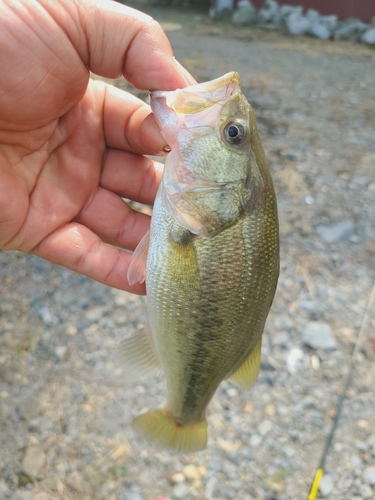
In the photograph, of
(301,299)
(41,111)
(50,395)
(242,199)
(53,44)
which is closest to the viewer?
(242,199)

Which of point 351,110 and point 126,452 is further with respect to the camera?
point 351,110

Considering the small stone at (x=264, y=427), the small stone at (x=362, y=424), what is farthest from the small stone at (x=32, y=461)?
the small stone at (x=362, y=424)

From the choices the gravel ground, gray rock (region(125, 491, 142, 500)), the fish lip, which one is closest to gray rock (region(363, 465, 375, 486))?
the gravel ground

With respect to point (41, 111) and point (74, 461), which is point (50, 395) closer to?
point (74, 461)

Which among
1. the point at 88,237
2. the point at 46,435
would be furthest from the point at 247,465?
the point at 88,237

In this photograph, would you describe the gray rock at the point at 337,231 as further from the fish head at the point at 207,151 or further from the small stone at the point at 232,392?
the fish head at the point at 207,151

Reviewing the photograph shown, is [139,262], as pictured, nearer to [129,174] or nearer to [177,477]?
[129,174]

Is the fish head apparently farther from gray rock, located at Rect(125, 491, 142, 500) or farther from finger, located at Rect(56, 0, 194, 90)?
gray rock, located at Rect(125, 491, 142, 500)

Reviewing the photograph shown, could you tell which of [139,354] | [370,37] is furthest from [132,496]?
[370,37]
